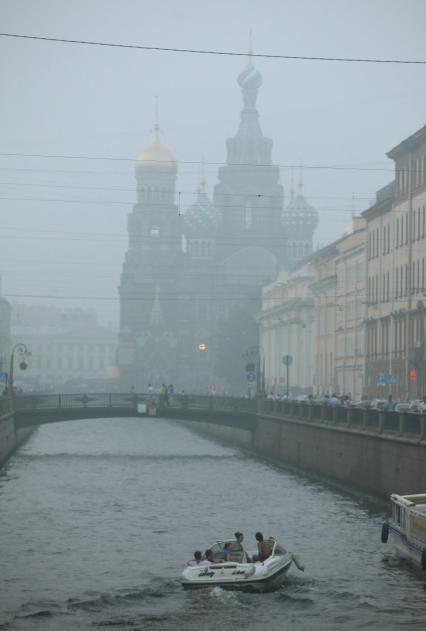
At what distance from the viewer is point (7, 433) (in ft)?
261

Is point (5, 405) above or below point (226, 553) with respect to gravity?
above

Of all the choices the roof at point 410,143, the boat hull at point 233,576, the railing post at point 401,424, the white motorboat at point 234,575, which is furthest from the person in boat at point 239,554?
the roof at point 410,143

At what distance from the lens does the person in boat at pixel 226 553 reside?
3750cm

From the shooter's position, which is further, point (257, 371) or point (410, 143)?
point (257, 371)

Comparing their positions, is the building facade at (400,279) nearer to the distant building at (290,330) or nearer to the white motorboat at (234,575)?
the distant building at (290,330)

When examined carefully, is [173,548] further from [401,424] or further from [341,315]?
[341,315]

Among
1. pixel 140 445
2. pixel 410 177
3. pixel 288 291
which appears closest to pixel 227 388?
pixel 288 291

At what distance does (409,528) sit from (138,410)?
48.3 meters

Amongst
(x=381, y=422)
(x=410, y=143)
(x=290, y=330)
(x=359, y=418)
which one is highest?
(x=410, y=143)

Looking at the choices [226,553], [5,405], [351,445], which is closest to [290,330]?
[5,405]

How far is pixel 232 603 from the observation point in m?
35.5

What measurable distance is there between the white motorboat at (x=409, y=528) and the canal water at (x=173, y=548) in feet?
1.55

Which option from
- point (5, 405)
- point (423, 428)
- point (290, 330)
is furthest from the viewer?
point (290, 330)

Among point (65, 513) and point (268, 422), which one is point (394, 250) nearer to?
point (268, 422)
